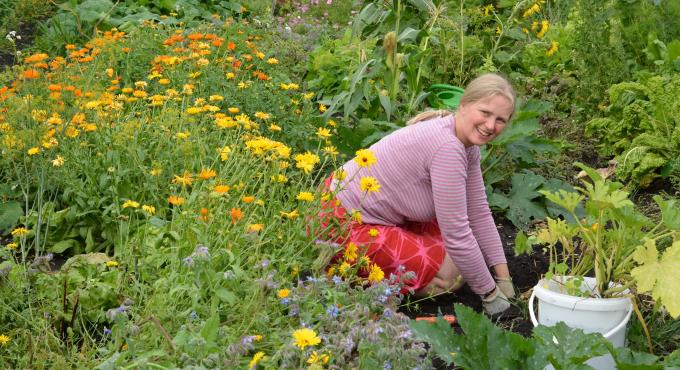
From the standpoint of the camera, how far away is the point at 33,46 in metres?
6.65

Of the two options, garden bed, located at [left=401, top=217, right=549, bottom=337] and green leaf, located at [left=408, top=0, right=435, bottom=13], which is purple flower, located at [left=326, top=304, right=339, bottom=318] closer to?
garden bed, located at [left=401, top=217, right=549, bottom=337]

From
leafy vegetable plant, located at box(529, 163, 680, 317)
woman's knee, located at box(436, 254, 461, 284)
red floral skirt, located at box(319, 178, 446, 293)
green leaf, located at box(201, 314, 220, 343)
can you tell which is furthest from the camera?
woman's knee, located at box(436, 254, 461, 284)

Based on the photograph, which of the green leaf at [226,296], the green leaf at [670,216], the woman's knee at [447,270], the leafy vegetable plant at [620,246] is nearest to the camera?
the green leaf at [226,296]

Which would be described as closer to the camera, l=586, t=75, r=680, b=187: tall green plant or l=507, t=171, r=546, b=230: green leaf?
l=507, t=171, r=546, b=230: green leaf

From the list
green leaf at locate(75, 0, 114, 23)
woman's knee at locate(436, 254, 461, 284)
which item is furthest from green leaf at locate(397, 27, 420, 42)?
green leaf at locate(75, 0, 114, 23)

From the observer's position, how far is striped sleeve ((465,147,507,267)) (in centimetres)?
367

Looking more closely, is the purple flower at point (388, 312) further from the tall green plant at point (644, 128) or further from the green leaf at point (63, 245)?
the tall green plant at point (644, 128)

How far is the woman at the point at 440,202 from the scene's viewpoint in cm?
342

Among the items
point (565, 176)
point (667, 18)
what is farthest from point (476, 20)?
point (565, 176)

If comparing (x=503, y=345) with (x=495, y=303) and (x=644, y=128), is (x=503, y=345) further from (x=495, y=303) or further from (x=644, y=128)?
(x=644, y=128)

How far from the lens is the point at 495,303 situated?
345 cm

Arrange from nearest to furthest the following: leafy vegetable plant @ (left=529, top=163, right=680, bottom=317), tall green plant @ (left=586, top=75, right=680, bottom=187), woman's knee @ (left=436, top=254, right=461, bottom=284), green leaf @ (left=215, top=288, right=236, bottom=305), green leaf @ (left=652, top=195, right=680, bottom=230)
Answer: green leaf @ (left=215, top=288, right=236, bottom=305), leafy vegetable plant @ (left=529, top=163, right=680, bottom=317), green leaf @ (left=652, top=195, right=680, bottom=230), woman's knee @ (left=436, top=254, right=461, bottom=284), tall green plant @ (left=586, top=75, right=680, bottom=187)

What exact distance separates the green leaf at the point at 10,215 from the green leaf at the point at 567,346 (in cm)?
218

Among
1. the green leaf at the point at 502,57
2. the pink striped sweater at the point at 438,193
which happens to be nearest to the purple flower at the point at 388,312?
the pink striped sweater at the point at 438,193
